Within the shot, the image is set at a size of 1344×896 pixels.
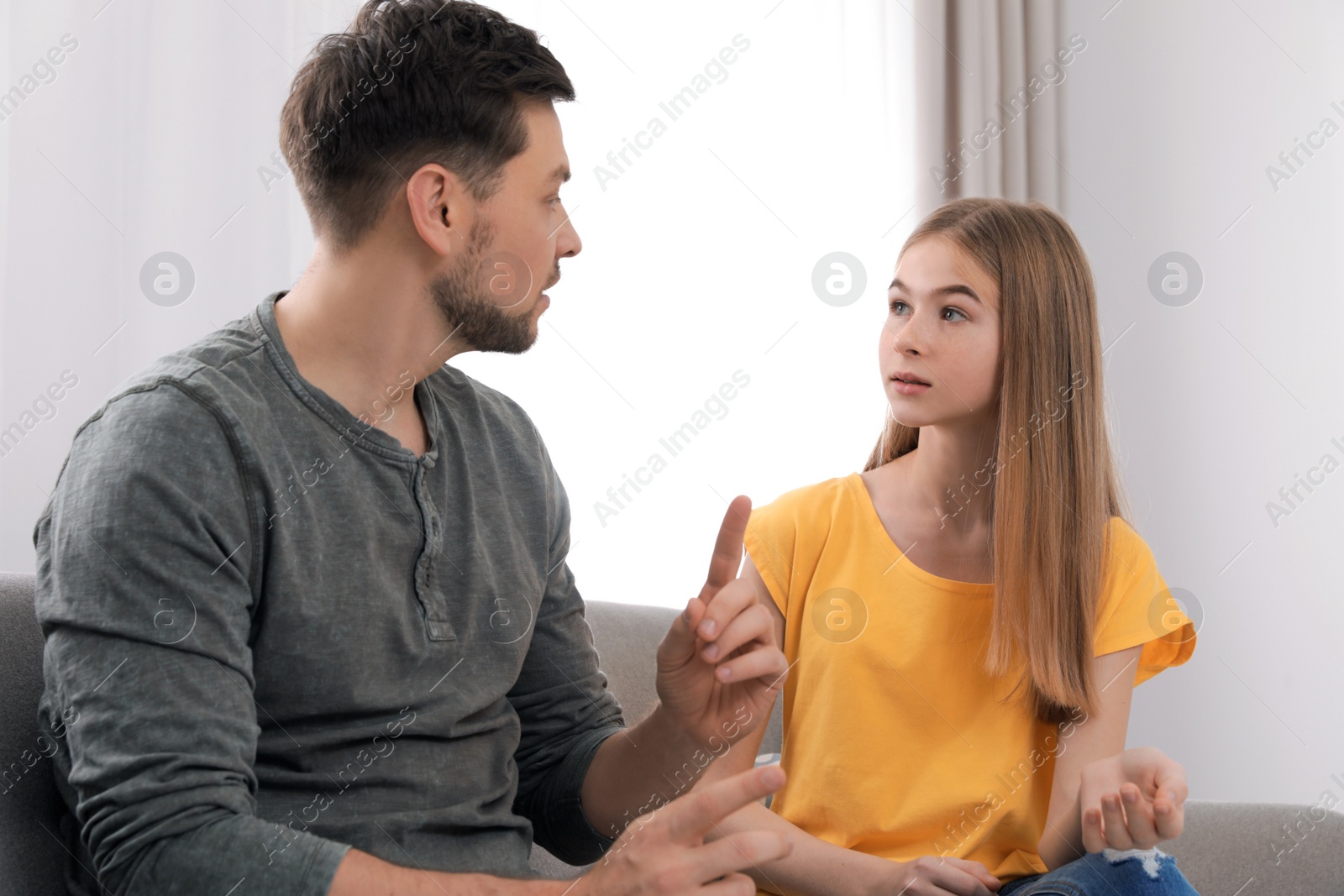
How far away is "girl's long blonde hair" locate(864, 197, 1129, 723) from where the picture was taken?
1.39 m

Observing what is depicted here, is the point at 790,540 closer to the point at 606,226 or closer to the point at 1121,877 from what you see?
the point at 1121,877

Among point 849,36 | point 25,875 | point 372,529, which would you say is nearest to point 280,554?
point 372,529

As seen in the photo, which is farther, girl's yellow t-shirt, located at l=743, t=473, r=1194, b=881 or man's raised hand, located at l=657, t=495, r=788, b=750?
girl's yellow t-shirt, located at l=743, t=473, r=1194, b=881

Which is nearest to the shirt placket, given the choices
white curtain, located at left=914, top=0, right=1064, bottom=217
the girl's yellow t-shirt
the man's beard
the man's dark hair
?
the man's beard

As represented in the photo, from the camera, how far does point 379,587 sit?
1012mm

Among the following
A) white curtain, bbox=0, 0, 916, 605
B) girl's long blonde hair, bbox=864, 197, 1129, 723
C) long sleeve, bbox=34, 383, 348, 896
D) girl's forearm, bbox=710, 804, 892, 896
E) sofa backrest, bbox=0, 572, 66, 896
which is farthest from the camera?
white curtain, bbox=0, 0, 916, 605

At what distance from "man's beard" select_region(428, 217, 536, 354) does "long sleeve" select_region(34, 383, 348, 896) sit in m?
0.32

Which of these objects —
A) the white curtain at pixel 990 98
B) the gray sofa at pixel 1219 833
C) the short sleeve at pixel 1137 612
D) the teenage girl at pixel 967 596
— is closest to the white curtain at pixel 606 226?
the white curtain at pixel 990 98

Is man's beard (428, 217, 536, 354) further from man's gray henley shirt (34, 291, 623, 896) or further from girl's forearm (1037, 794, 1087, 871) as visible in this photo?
girl's forearm (1037, 794, 1087, 871)

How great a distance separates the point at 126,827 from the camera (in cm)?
82

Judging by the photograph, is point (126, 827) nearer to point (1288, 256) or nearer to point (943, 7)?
point (943, 7)

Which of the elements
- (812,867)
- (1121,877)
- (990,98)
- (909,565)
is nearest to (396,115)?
(909,565)

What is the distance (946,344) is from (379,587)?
2.67 feet

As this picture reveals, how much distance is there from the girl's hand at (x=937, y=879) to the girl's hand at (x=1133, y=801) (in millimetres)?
152
